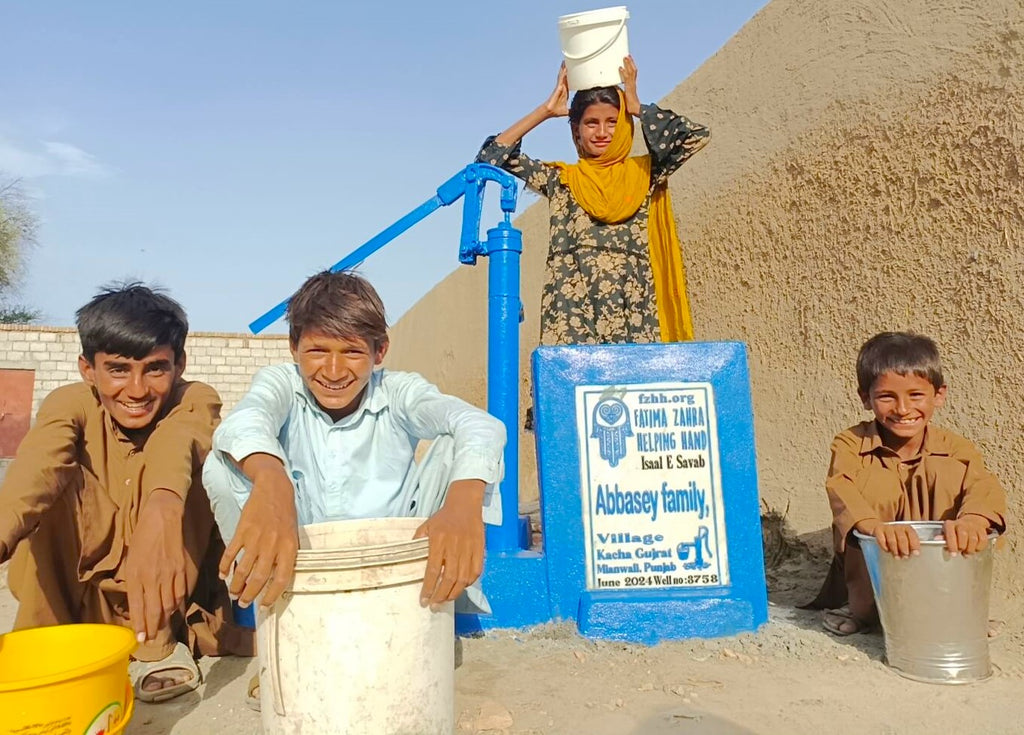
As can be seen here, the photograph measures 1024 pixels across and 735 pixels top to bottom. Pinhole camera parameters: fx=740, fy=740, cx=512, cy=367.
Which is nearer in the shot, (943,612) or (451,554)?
(451,554)

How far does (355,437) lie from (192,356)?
41.7 ft

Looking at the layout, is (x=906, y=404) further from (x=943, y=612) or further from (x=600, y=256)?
(x=600, y=256)

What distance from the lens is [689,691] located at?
74.6 inches

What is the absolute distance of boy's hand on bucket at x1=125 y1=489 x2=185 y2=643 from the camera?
1641 millimetres

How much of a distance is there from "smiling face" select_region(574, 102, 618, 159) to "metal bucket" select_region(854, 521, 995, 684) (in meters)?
1.98

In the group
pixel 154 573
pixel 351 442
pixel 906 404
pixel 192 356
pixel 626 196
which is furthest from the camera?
pixel 192 356

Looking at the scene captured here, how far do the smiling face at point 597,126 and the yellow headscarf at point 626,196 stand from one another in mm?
24

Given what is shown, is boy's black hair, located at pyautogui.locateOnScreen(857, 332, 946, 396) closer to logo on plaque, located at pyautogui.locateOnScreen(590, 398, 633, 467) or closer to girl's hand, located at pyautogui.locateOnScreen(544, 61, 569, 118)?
logo on plaque, located at pyautogui.locateOnScreen(590, 398, 633, 467)

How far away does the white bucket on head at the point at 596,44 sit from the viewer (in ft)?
9.71

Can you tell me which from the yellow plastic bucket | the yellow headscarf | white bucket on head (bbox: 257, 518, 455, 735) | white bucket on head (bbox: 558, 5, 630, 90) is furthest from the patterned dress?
the yellow plastic bucket

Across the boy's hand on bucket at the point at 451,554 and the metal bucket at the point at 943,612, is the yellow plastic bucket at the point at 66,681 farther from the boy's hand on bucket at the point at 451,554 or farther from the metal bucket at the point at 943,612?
the metal bucket at the point at 943,612

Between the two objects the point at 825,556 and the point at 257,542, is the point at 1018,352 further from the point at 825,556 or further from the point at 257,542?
the point at 257,542

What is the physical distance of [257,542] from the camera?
1.31 m

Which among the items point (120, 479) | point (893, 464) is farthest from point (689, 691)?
point (120, 479)
